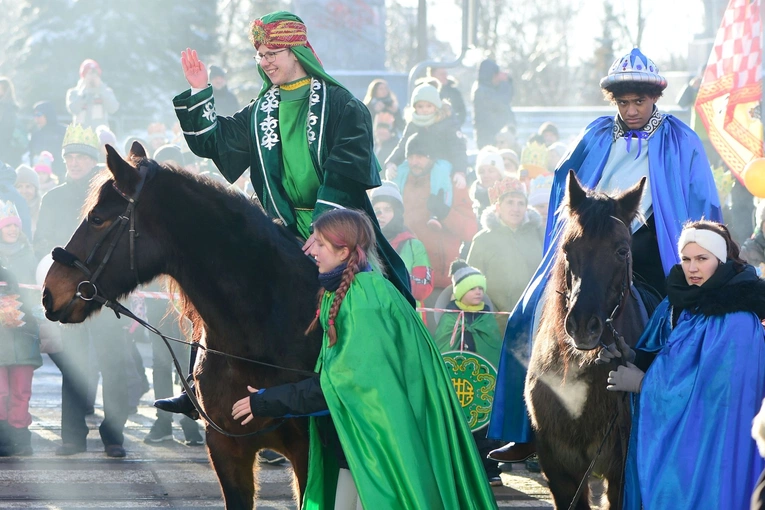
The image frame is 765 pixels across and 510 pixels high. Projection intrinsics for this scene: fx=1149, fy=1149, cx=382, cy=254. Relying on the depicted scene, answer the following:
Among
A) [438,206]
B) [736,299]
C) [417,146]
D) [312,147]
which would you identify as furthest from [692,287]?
[417,146]

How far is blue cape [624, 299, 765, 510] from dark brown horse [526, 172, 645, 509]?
0.33 metres

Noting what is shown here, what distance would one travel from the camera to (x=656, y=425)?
5.11 m

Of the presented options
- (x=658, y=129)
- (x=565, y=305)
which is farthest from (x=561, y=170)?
(x=565, y=305)

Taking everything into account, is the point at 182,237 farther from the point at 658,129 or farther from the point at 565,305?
the point at 658,129

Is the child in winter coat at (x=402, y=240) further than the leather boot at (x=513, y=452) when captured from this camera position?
Yes

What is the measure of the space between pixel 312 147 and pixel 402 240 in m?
4.40

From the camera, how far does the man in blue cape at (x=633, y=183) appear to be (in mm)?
6164

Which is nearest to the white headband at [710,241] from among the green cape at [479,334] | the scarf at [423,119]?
the green cape at [479,334]

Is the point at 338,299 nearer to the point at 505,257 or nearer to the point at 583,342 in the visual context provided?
the point at 583,342

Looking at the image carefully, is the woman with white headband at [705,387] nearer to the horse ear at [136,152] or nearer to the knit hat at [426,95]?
the horse ear at [136,152]

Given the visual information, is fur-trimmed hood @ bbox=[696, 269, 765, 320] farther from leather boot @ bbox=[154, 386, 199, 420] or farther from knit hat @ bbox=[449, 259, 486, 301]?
knit hat @ bbox=[449, 259, 486, 301]

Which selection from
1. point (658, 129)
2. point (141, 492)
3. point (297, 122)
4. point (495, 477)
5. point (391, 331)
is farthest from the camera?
point (495, 477)

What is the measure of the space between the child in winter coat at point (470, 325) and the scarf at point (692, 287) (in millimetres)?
3594

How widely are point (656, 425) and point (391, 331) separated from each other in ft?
4.29
